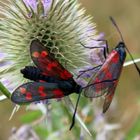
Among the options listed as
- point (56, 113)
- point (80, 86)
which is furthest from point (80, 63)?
point (56, 113)

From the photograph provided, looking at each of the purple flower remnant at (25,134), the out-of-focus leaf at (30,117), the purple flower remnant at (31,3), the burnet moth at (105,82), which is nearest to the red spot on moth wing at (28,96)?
the burnet moth at (105,82)

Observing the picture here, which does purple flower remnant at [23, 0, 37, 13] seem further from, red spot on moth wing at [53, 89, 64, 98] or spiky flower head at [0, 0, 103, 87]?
red spot on moth wing at [53, 89, 64, 98]

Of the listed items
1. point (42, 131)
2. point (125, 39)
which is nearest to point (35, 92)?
point (42, 131)

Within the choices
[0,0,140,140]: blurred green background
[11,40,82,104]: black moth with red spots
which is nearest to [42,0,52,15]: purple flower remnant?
[11,40,82,104]: black moth with red spots

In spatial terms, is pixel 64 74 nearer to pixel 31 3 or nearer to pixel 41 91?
pixel 41 91

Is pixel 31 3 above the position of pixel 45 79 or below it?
above

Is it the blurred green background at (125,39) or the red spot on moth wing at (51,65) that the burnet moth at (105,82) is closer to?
the red spot on moth wing at (51,65)
